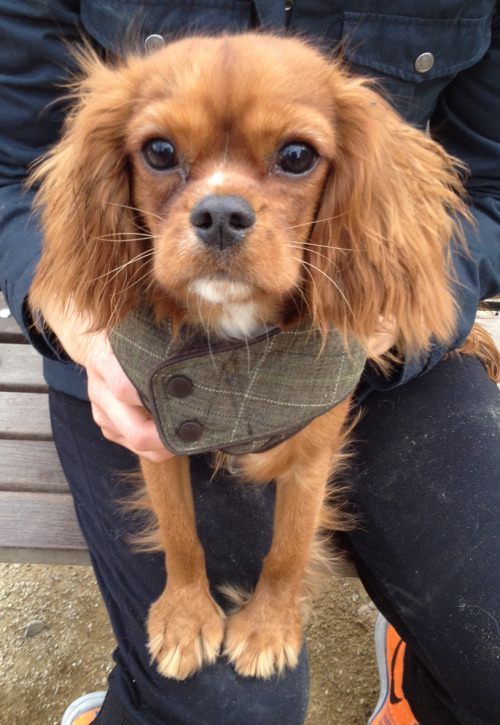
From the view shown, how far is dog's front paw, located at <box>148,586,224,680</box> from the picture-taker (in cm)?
131

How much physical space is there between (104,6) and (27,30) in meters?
0.19

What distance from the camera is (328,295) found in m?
1.05

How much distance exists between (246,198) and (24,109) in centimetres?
93

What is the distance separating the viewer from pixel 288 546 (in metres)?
1.38

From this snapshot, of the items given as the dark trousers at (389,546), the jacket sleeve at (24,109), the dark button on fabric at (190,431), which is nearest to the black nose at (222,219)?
the dark button on fabric at (190,431)

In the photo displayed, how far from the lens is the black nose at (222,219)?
877mm

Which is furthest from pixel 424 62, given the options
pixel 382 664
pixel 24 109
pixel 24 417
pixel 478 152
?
pixel 382 664

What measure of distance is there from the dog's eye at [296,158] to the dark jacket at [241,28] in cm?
57

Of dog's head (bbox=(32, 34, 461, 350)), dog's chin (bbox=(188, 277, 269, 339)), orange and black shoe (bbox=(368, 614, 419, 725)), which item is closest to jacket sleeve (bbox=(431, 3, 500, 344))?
dog's head (bbox=(32, 34, 461, 350))

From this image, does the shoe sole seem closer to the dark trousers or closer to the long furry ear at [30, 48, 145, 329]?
the dark trousers

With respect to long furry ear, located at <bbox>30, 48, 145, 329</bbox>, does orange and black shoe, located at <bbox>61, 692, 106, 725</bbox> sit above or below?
below

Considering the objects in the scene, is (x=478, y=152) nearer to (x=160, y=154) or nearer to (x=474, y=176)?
(x=474, y=176)

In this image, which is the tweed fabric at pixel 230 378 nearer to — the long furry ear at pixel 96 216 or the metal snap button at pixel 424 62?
the long furry ear at pixel 96 216

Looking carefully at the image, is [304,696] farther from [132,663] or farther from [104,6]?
[104,6]
